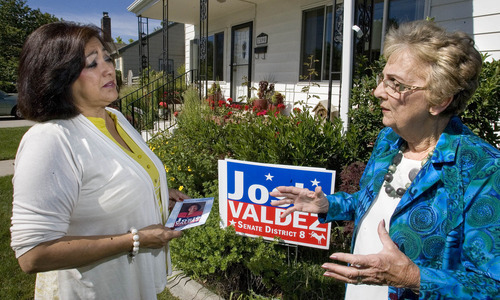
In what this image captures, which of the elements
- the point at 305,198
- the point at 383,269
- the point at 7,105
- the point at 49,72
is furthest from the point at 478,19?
the point at 7,105

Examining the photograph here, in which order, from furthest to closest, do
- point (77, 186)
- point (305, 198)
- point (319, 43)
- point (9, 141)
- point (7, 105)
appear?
point (7, 105) → point (9, 141) → point (319, 43) → point (305, 198) → point (77, 186)

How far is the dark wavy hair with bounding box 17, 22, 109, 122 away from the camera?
1292 mm

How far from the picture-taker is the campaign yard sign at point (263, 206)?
2654 mm

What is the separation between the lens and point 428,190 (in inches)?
50.9

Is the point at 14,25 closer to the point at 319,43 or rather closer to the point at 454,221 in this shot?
the point at 319,43

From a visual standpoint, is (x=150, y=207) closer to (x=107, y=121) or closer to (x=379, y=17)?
(x=107, y=121)

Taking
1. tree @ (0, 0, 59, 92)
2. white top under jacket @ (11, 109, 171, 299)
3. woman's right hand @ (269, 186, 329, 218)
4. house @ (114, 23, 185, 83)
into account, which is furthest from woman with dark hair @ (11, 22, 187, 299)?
tree @ (0, 0, 59, 92)

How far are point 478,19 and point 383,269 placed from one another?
4.50 meters

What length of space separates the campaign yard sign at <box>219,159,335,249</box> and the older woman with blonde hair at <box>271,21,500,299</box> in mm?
1007

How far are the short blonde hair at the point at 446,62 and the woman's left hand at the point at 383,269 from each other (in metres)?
0.69

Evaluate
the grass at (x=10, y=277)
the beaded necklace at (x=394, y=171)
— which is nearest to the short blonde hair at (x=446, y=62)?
→ the beaded necklace at (x=394, y=171)

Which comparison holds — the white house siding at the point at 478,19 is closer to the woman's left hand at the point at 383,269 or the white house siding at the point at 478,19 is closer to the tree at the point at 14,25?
the woman's left hand at the point at 383,269

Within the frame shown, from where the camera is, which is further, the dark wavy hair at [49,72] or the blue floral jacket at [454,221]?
the dark wavy hair at [49,72]

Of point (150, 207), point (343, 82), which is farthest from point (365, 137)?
point (150, 207)
